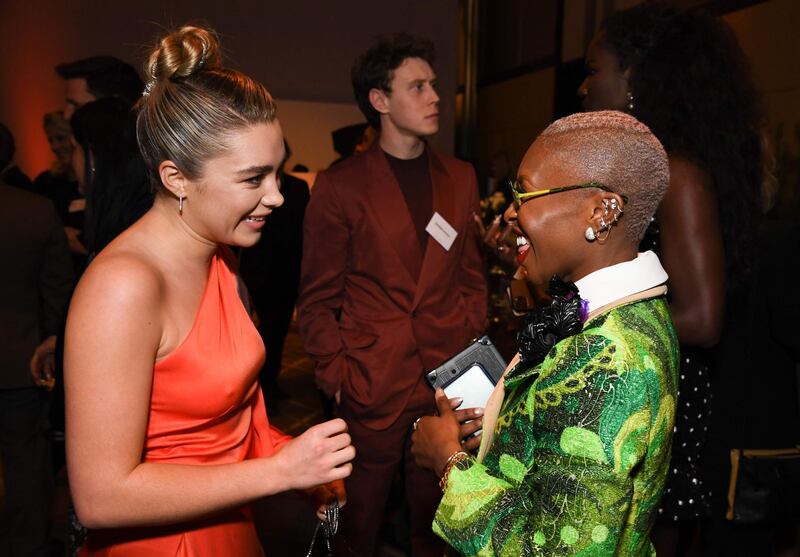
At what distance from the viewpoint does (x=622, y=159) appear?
3.97 feet

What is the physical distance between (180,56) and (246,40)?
4.90 m

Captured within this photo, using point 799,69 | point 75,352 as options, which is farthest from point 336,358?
point 799,69

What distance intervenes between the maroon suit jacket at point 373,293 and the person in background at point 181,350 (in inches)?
46.1

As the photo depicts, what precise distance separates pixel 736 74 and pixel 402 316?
1507 millimetres

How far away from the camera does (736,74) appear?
193cm

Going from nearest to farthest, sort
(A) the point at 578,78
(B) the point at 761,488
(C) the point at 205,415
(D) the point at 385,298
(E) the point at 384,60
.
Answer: (C) the point at 205,415, (B) the point at 761,488, (D) the point at 385,298, (E) the point at 384,60, (A) the point at 578,78

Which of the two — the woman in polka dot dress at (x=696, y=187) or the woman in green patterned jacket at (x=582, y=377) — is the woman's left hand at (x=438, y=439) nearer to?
the woman in green patterned jacket at (x=582, y=377)

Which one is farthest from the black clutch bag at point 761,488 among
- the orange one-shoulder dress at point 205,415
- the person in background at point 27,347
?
the person in background at point 27,347

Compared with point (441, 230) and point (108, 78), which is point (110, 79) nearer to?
point (108, 78)

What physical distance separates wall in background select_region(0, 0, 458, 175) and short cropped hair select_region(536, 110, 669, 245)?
4.92 m

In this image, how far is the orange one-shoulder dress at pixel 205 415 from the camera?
4.56 feet

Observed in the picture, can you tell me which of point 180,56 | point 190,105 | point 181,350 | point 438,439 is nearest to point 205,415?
point 181,350

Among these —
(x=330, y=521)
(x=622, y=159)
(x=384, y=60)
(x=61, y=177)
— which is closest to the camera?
(x=622, y=159)

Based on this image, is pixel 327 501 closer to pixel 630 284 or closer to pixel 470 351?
pixel 470 351
